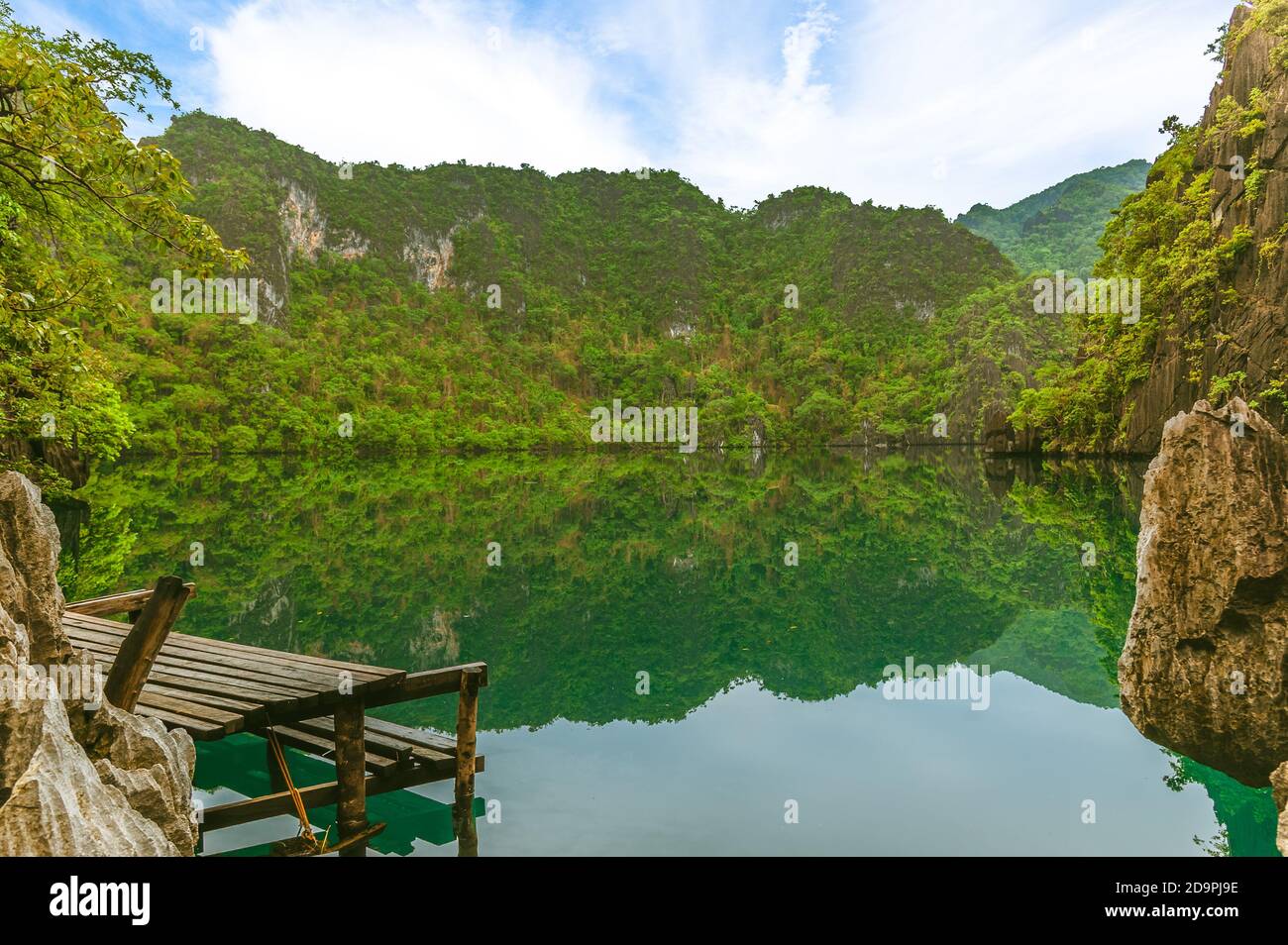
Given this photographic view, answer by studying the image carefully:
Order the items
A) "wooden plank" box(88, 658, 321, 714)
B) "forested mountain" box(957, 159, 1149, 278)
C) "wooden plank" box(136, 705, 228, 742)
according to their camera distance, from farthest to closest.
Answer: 1. "forested mountain" box(957, 159, 1149, 278)
2. "wooden plank" box(88, 658, 321, 714)
3. "wooden plank" box(136, 705, 228, 742)

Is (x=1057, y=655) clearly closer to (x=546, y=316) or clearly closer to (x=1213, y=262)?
(x=1213, y=262)

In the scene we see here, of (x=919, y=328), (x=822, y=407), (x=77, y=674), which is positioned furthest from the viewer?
(x=919, y=328)

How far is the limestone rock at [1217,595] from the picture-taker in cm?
568

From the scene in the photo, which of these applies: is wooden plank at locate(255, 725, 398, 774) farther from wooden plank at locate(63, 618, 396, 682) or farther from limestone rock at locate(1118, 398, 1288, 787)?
limestone rock at locate(1118, 398, 1288, 787)

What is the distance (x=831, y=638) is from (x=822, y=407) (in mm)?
98349

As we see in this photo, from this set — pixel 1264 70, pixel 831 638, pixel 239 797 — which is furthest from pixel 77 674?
pixel 1264 70

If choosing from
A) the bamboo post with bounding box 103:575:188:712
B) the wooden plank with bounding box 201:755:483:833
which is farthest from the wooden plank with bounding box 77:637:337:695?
the bamboo post with bounding box 103:575:188:712

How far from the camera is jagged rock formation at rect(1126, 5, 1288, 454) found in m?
25.9

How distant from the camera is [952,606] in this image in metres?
13.7

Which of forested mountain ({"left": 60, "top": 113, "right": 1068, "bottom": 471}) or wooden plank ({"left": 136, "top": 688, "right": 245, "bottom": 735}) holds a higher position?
forested mountain ({"left": 60, "top": 113, "right": 1068, "bottom": 471})

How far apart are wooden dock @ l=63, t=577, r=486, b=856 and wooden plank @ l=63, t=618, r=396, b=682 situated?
0.03 metres
